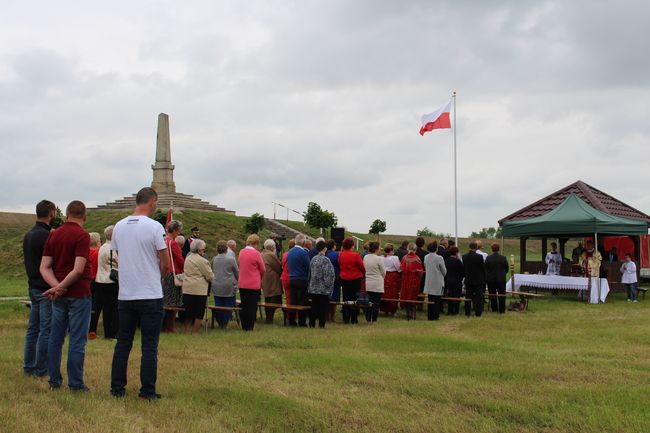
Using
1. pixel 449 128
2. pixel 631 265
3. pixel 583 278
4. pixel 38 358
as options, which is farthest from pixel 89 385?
pixel 449 128

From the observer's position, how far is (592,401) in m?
6.11

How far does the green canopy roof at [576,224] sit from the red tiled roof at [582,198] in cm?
331

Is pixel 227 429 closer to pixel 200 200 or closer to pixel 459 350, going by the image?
pixel 459 350

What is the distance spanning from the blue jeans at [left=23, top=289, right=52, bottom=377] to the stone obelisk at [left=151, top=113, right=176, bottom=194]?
36378 mm

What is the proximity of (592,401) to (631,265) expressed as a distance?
14.2 m

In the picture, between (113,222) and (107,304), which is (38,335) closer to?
(107,304)

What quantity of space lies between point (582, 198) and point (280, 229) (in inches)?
923

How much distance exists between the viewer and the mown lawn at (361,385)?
5.43 meters

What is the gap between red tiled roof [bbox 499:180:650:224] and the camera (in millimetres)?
22562

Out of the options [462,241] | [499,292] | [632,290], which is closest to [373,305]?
[499,292]

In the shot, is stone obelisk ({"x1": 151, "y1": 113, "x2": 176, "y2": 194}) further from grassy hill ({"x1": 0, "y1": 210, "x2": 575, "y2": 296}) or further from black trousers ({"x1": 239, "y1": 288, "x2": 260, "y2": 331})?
black trousers ({"x1": 239, "y1": 288, "x2": 260, "y2": 331})

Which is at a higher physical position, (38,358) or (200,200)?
(200,200)

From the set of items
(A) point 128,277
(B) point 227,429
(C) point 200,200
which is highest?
(C) point 200,200

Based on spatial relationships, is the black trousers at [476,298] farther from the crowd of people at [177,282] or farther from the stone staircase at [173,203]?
the stone staircase at [173,203]
